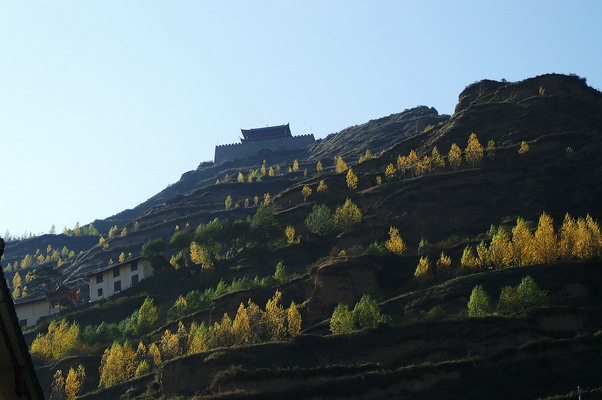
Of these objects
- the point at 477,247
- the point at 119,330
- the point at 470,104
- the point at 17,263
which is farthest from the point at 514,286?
the point at 17,263

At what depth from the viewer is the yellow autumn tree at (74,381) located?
78.8 meters

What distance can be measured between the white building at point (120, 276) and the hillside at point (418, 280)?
2.68m

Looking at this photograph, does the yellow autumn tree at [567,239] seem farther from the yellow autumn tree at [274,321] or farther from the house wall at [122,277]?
the house wall at [122,277]

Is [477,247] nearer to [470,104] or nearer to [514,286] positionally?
[514,286]

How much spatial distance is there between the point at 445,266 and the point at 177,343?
106 feet

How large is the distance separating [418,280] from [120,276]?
53.8 meters

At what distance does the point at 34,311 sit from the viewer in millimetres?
115750

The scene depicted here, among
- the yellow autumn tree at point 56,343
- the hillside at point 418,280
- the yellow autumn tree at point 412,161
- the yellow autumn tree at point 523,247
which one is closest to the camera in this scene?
the hillside at point 418,280

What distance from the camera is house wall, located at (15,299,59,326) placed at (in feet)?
377

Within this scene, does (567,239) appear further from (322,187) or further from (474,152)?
(322,187)

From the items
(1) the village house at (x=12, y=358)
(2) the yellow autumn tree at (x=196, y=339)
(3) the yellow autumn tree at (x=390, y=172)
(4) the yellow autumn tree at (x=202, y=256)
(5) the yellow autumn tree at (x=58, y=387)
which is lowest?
(5) the yellow autumn tree at (x=58, y=387)

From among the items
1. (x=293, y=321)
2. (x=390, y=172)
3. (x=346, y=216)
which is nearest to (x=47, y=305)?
(x=346, y=216)

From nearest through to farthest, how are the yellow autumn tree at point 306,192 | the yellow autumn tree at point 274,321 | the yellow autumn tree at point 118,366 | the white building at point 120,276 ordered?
the yellow autumn tree at point 274,321 → the yellow autumn tree at point 118,366 → the white building at point 120,276 → the yellow autumn tree at point 306,192

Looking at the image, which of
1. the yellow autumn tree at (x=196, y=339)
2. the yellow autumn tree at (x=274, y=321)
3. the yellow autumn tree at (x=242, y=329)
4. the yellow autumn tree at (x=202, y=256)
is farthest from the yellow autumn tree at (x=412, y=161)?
the yellow autumn tree at (x=196, y=339)
